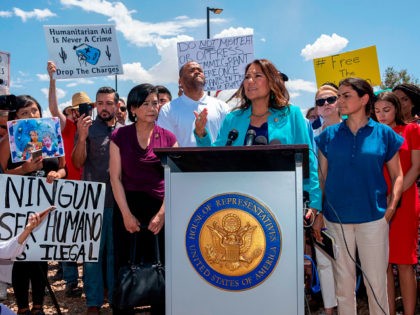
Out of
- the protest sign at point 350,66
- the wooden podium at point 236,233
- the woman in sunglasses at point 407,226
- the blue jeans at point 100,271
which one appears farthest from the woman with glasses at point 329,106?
the wooden podium at point 236,233

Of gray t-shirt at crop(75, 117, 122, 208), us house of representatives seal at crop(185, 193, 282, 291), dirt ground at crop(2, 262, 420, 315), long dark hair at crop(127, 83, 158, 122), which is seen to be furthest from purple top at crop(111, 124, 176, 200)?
dirt ground at crop(2, 262, 420, 315)

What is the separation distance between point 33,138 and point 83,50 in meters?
2.39

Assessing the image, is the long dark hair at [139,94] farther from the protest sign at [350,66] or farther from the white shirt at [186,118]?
the protest sign at [350,66]

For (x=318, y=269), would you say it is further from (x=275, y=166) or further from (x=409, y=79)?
(x=409, y=79)

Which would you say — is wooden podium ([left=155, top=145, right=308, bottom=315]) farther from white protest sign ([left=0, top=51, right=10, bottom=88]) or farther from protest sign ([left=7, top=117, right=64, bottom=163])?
white protest sign ([left=0, top=51, right=10, bottom=88])

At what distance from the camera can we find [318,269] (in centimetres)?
389

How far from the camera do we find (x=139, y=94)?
3.59m

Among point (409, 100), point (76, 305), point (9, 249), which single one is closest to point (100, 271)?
point (76, 305)

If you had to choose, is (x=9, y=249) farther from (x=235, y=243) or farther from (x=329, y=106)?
(x=329, y=106)

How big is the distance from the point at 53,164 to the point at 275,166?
2428 mm

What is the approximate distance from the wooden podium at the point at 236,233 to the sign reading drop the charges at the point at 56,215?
192 centimetres

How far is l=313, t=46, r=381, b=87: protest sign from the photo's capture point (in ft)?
21.2

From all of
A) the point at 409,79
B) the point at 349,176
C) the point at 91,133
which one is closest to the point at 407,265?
the point at 349,176

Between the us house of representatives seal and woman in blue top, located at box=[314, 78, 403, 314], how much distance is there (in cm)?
109
